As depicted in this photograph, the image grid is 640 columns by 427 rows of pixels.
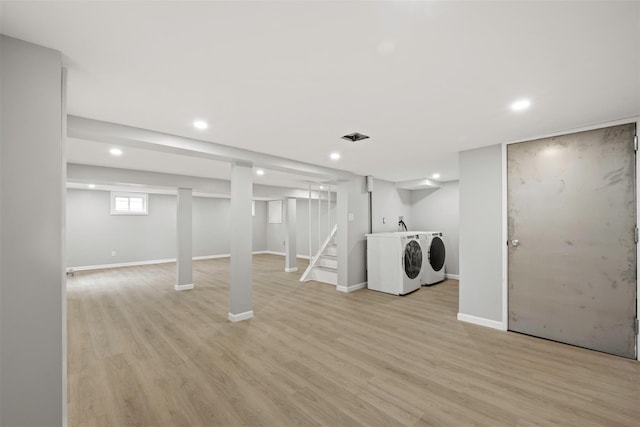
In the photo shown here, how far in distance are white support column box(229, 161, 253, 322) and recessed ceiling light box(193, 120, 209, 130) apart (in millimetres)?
841

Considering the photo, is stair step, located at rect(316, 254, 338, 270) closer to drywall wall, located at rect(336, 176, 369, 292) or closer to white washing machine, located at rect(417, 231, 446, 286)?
drywall wall, located at rect(336, 176, 369, 292)

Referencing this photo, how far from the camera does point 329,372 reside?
2268mm

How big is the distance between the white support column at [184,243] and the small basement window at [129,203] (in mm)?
3769

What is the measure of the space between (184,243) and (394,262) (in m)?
4.08

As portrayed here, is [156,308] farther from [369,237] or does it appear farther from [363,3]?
[363,3]

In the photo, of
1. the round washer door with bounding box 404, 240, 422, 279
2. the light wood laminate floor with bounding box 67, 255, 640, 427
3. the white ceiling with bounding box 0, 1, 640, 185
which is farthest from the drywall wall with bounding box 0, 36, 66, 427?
the round washer door with bounding box 404, 240, 422, 279

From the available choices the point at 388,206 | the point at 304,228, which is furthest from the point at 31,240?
the point at 304,228

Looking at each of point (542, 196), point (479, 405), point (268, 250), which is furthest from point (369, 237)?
point (268, 250)

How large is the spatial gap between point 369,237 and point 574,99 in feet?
11.6

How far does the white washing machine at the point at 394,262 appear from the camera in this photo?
464 centimetres

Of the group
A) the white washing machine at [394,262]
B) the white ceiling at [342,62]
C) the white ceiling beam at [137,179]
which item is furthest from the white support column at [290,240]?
the white ceiling at [342,62]

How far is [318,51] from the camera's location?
146cm

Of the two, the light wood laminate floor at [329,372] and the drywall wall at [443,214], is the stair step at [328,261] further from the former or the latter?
the drywall wall at [443,214]

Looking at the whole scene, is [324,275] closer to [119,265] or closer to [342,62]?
[342,62]
